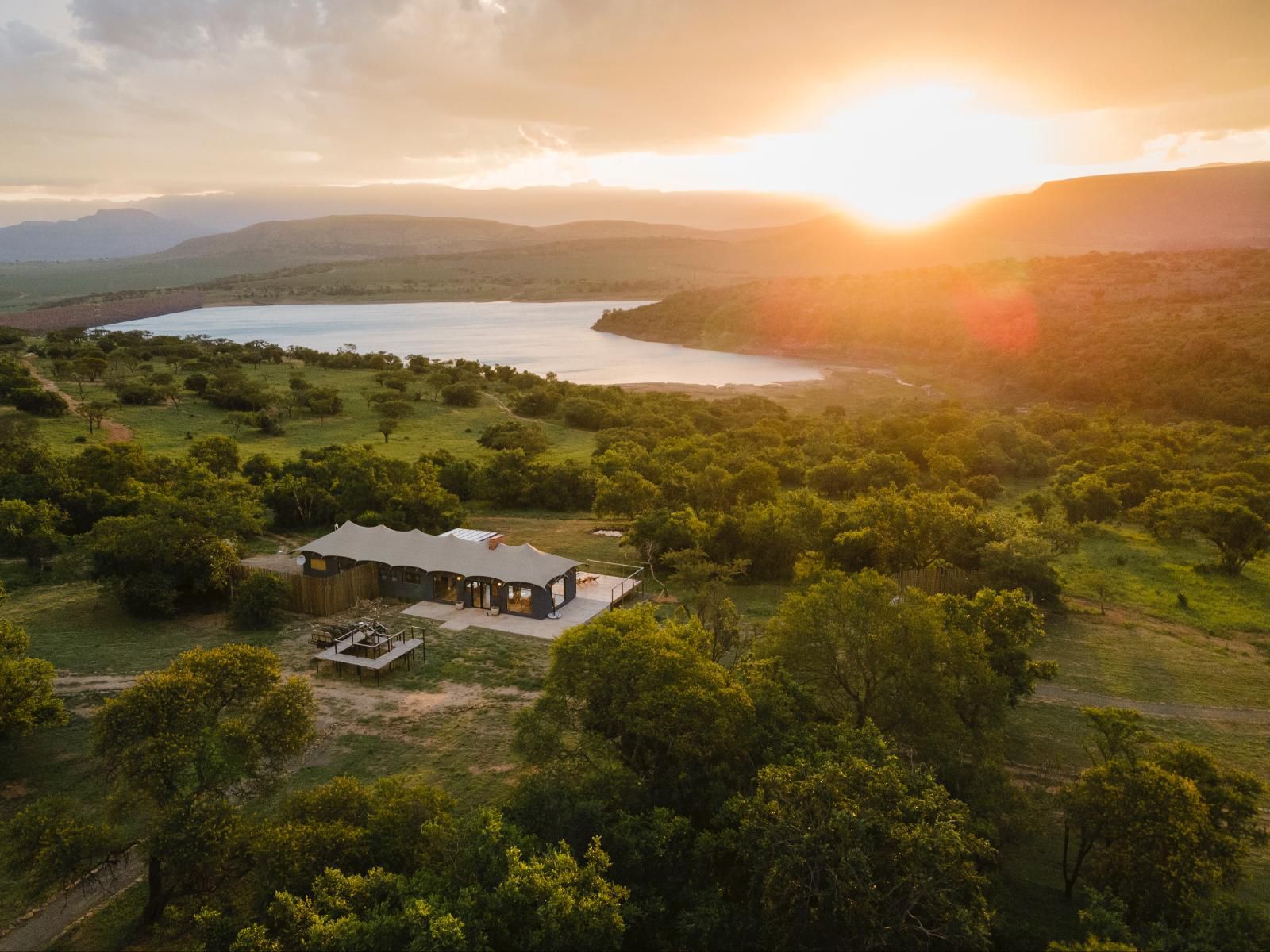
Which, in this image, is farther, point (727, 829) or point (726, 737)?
point (726, 737)

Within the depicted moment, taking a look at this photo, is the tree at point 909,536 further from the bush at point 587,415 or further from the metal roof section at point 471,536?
the bush at point 587,415

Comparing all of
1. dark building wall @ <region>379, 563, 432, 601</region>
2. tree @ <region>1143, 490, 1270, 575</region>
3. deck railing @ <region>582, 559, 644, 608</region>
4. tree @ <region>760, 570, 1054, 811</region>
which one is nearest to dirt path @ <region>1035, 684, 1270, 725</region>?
tree @ <region>760, 570, 1054, 811</region>

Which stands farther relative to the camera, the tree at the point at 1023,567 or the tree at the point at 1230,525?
the tree at the point at 1230,525

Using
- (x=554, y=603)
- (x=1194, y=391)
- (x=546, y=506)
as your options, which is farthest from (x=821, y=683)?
(x=1194, y=391)

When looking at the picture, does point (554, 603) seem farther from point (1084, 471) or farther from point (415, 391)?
point (415, 391)

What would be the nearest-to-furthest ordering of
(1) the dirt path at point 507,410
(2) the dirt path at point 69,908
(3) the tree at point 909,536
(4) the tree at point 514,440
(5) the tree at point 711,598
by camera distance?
(2) the dirt path at point 69,908
(5) the tree at point 711,598
(3) the tree at point 909,536
(4) the tree at point 514,440
(1) the dirt path at point 507,410

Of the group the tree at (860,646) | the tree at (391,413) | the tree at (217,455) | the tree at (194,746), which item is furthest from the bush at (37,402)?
the tree at (860,646)
